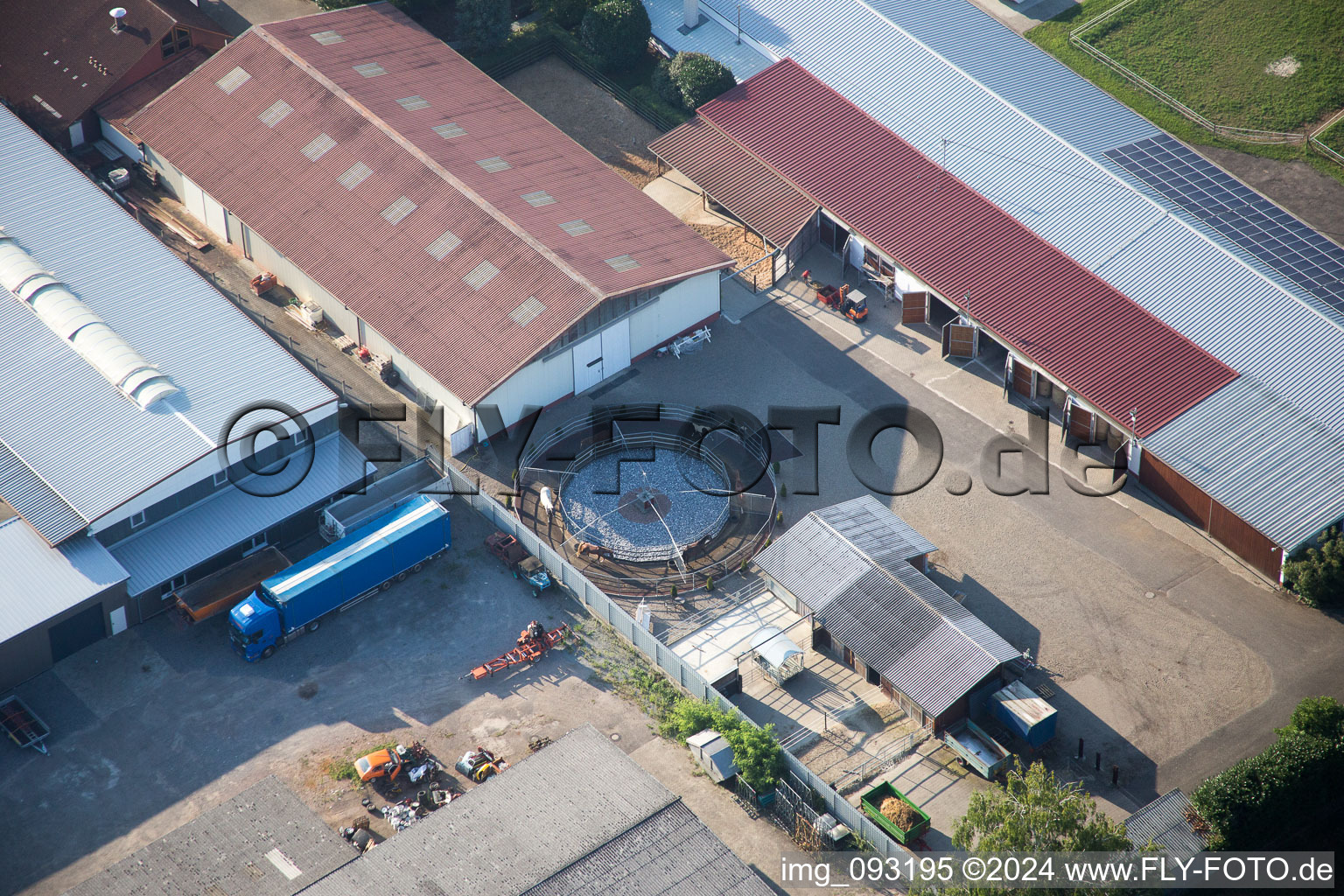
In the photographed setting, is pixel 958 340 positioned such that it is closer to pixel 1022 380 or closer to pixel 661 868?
pixel 1022 380

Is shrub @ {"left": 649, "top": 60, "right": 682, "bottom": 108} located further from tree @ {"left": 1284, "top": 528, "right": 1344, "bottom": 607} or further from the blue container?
tree @ {"left": 1284, "top": 528, "right": 1344, "bottom": 607}

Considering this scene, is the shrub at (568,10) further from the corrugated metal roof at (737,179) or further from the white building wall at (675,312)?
the white building wall at (675,312)

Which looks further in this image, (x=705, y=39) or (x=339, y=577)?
(x=705, y=39)

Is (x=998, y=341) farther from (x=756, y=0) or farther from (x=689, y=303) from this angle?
(x=756, y=0)

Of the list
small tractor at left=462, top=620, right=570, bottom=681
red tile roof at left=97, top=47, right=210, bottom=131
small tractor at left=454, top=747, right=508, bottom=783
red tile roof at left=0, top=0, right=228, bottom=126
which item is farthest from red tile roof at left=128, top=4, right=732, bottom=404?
small tractor at left=454, top=747, right=508, bottom=783

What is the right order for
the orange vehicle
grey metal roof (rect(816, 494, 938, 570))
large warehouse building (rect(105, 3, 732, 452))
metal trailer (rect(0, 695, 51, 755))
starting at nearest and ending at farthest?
1. the orange vehicle
2. metal trailer (rect(0, 695, 51, 755))
3. grey metal roof (rect(816, 494, 938, 570))
4. large warehouse building (rect(105, 3, 732, 452))

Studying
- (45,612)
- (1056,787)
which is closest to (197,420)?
(45,612)

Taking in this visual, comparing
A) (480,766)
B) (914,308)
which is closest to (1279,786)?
(480,766)
